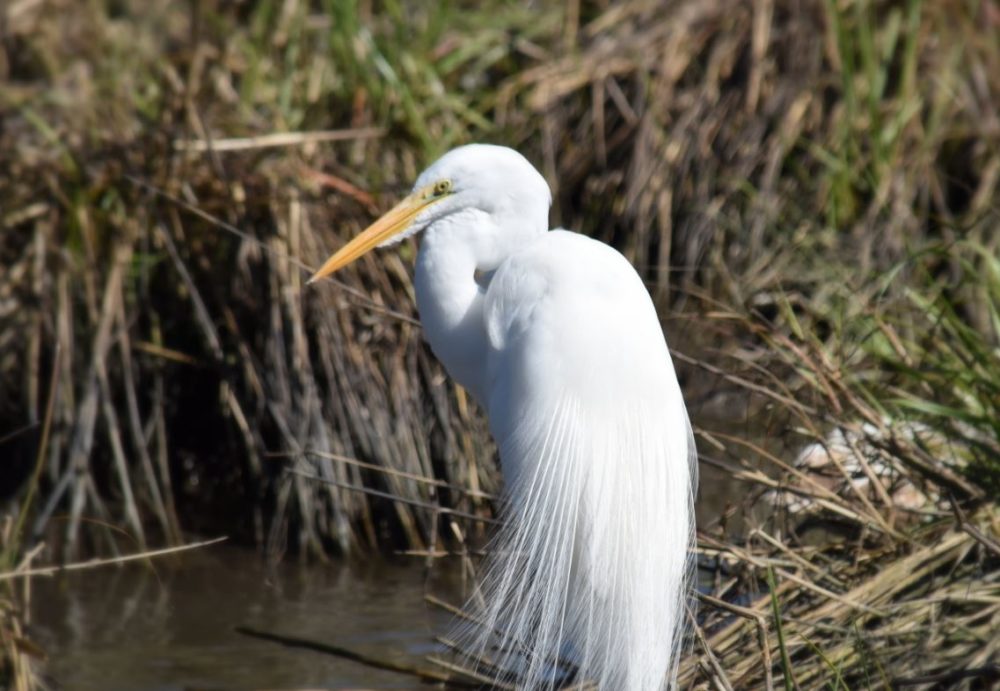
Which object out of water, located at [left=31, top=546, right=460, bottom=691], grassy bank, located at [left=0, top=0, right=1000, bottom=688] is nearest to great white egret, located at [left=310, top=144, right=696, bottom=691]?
grassy bank, located at [left=0, top=0, right=1000, bottom=688]

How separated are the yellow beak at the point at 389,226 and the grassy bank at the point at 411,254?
350 millimetres

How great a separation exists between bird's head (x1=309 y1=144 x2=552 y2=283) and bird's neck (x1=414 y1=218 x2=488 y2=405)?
47mm

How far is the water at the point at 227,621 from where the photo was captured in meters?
3.76

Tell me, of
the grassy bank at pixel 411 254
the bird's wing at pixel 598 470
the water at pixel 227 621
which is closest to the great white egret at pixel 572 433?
the bird's wing at pixel 598 470

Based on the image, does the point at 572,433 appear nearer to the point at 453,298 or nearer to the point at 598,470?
the point at 598,470

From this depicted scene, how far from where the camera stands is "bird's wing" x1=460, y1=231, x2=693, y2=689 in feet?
8.99

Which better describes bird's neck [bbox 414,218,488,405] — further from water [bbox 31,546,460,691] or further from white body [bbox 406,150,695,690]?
water [bbox 31,546,460,691]

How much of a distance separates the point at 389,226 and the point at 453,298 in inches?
7.7

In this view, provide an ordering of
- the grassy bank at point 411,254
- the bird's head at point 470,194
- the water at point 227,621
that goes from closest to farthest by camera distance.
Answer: the bird's head at point 470,194 < the grassy bank at point 411,254 < the water at point 227,621

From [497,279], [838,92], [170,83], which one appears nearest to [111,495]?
[170,83]

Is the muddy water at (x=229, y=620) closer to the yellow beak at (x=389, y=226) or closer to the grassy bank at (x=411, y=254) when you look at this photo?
the grassy bank at (x=411, y=254)

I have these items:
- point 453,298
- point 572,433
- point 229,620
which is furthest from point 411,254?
point 572,433

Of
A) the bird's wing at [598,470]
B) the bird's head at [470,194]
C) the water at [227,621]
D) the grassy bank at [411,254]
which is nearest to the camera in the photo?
the bird's wing at [598,470]

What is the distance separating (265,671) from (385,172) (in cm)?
161
